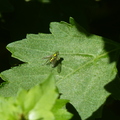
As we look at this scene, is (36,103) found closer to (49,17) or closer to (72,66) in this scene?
(72,66)

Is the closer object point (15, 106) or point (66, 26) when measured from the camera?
point (15, 106)

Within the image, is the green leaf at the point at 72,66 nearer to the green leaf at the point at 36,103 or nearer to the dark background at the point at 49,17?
the dark background at the point at 49,17

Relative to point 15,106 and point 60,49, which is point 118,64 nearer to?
point 60,49

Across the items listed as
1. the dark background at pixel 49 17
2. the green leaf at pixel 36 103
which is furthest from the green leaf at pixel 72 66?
the green leaf at pixel 36 103

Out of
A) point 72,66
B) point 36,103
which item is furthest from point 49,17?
point 36,103

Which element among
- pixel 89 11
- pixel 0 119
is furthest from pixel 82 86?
pixel 89 11

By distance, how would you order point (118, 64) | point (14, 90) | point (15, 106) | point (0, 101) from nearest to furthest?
1. point (15, 106)
2. point (0, 101)
3. point (14, 90)
4. point (118, 64)

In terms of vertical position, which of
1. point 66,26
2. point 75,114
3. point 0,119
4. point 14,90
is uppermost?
point 66,26
